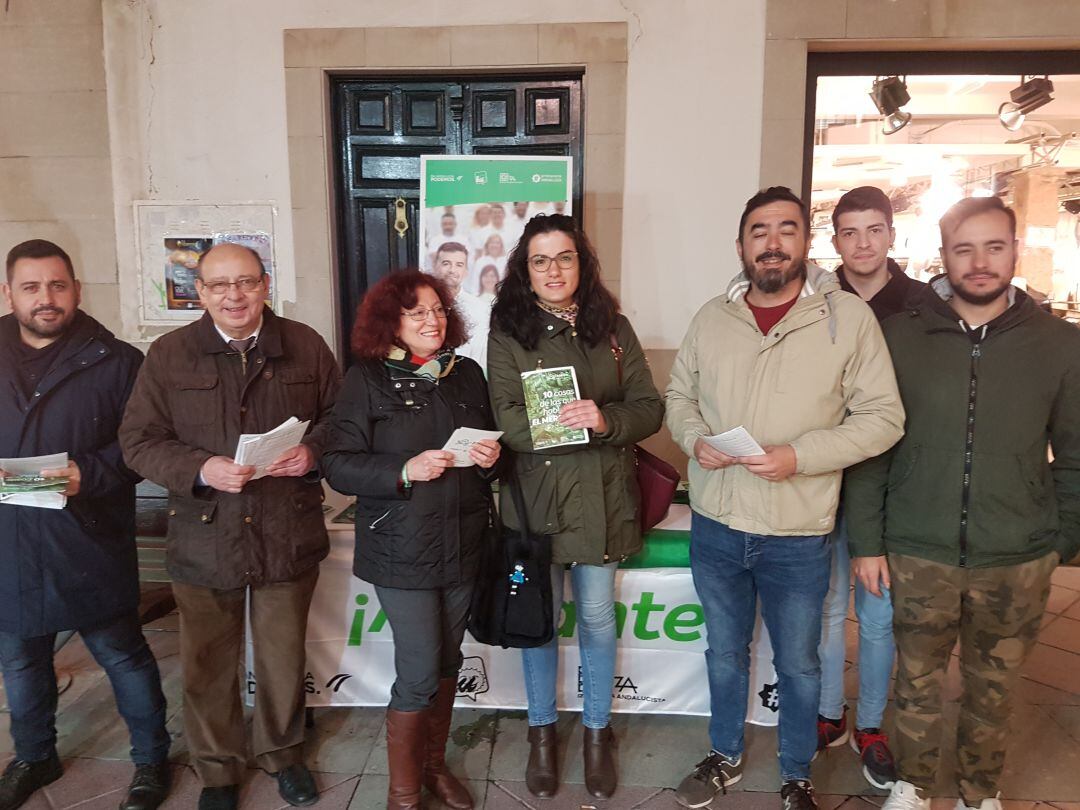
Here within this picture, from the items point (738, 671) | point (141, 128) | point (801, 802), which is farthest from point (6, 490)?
point (141, 128)

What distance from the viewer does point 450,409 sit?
7.84ft

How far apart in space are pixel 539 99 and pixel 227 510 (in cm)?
342

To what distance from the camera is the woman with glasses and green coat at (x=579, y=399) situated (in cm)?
250

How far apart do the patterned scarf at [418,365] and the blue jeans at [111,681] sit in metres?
1.46

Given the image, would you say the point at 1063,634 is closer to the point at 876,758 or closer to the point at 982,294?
the point at 876,758

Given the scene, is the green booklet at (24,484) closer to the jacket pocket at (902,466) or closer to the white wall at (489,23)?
the white wall at (489,23)

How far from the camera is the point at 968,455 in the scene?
7.41 feet

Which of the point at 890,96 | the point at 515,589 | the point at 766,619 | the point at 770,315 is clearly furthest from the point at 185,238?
the point at 890,96

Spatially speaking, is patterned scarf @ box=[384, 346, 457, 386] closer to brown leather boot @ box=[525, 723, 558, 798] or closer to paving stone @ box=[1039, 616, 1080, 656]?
brown leather boot @ box=[525, 723, 558, 798]

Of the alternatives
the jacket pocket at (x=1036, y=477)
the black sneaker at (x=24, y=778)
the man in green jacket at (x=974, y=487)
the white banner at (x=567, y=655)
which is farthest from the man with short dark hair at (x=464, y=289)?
the jacket pocket at (x=1036, y=477)

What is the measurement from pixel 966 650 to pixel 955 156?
180 inches

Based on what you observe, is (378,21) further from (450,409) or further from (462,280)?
(450,409)

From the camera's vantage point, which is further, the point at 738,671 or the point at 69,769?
the point at 69,769

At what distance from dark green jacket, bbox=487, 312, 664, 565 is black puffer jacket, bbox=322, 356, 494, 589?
0.22 meters
